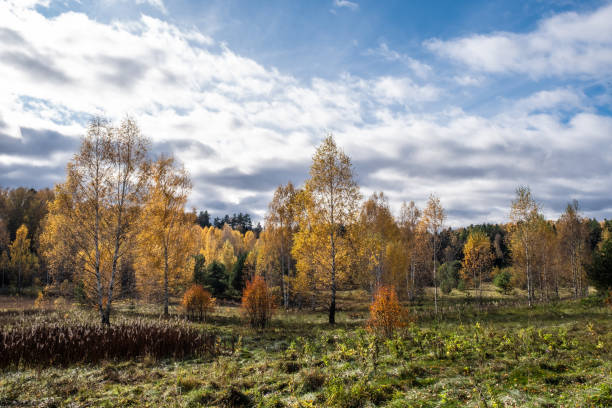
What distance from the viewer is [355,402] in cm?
601

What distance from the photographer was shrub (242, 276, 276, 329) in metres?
16.5

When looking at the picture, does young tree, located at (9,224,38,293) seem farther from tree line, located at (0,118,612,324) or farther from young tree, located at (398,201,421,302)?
young tree, located at (398,201,421,302)

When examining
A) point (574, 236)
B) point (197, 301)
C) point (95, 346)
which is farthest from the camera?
point (574, 236)

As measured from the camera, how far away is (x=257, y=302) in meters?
16.6

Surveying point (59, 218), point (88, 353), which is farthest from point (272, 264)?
point (88, 353)

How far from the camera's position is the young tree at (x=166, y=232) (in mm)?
21625

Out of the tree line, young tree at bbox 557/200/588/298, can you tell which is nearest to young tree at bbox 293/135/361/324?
the tree line

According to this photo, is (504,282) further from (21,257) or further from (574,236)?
(21,257)

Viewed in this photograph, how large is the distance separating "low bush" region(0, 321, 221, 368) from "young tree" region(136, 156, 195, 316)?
9212 millimetres

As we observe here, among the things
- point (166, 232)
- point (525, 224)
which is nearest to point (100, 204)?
point (166, 232)

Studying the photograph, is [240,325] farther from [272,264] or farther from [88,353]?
[272,264]

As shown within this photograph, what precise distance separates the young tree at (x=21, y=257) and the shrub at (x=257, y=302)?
40385 millimetres

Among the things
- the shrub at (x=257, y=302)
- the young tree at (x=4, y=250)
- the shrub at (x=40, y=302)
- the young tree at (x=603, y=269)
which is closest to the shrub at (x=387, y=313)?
the shrub at (x=257, y=302)

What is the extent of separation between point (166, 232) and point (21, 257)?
34.5 metres
